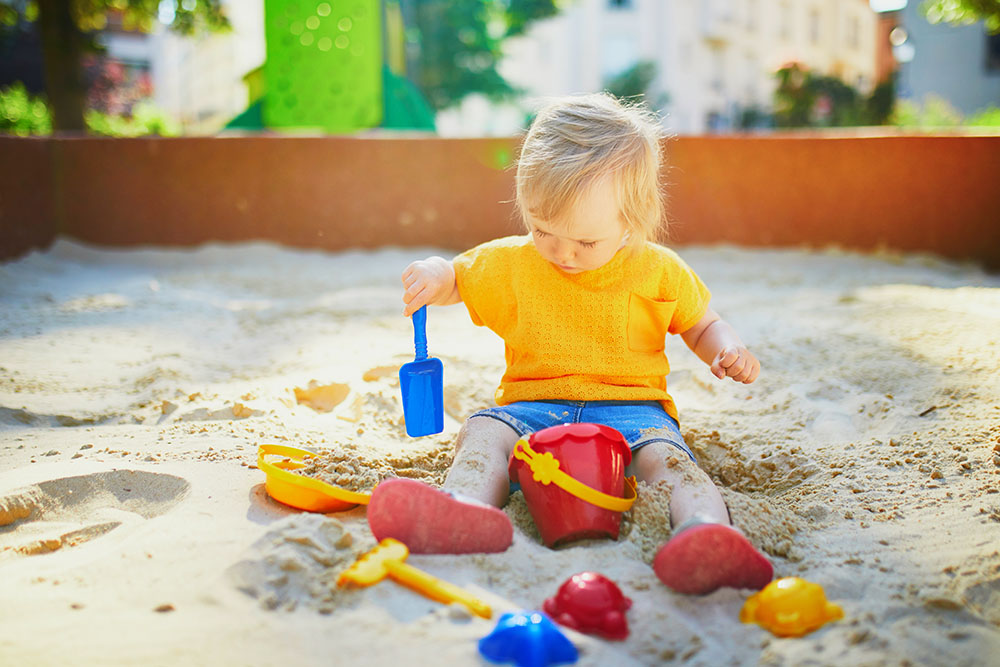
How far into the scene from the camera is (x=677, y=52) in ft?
64.2

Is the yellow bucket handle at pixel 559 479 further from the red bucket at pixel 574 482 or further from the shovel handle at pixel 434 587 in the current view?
the shovel handle at pixel 434 587

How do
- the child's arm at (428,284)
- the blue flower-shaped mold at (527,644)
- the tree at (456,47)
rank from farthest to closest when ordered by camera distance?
the tree at (456,47)
the child's arm at (428,284)
the blue flower-shaped mold at (527,644)

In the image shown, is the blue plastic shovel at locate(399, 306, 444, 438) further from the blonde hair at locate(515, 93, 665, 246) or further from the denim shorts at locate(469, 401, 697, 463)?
the blonde hair at locate(515, 93, 665, 246)

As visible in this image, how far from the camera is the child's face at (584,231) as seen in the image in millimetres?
1423

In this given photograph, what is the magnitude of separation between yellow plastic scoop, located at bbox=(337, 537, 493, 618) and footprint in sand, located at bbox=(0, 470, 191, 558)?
0.47m

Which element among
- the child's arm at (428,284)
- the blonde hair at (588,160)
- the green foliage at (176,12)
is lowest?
the child's arm at (428,284)

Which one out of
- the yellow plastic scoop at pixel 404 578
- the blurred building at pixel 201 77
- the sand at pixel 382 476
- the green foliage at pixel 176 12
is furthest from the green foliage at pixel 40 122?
the blurred building at pixel 201 77

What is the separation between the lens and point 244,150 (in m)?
4.41

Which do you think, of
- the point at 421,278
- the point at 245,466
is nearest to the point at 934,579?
the point at 421,278

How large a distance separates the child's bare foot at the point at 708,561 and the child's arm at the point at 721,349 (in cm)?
44

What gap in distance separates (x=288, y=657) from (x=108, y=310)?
7.84 ft

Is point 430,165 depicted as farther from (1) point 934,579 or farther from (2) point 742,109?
(2) point 742,109

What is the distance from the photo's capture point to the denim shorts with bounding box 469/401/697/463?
4.78 feet

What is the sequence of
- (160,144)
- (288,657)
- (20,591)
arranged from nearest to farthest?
1. (288,657)
2. (20,591)
3. (160,144)
